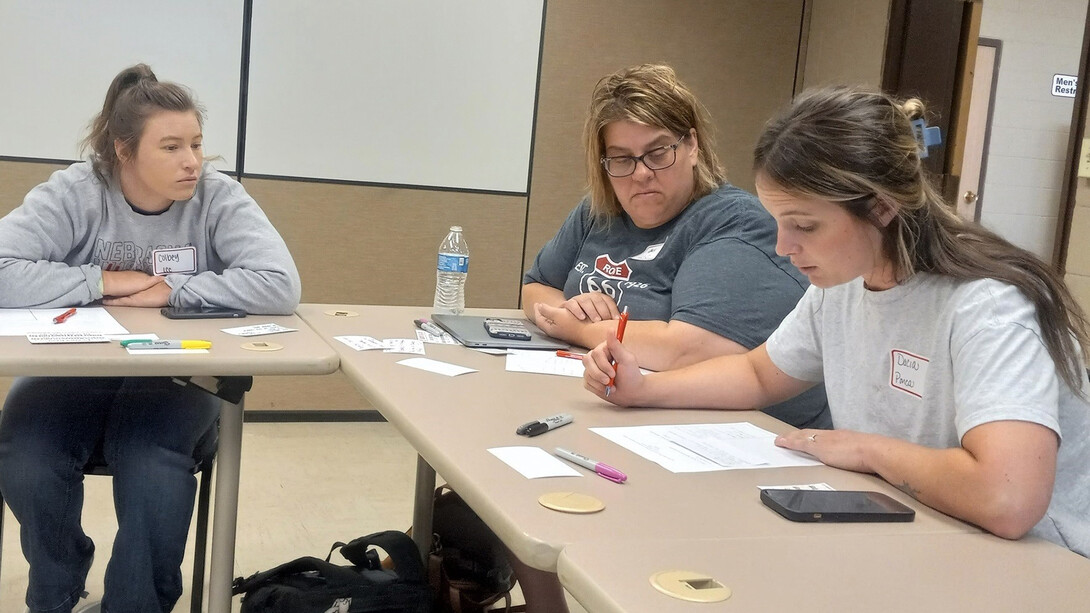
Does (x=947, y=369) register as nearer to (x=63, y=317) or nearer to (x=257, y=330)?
(x=257, y=330)

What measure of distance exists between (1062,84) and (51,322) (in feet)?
18.2

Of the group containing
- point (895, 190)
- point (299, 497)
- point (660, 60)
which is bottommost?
point (299, 497)

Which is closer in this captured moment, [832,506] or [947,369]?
[832,506]

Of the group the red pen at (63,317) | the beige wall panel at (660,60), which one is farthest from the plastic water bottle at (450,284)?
the beige wall panel at (660,60)

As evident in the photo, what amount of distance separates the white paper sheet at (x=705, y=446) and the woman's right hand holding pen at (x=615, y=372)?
4.0 inches

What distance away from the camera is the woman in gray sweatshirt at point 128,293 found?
1.81 m

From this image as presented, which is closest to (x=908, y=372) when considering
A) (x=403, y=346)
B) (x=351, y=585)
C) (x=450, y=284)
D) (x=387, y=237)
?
(x=403, y=346)

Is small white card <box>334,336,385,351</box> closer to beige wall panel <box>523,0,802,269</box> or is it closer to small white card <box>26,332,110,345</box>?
small white card <box>26,332,110,345</box>

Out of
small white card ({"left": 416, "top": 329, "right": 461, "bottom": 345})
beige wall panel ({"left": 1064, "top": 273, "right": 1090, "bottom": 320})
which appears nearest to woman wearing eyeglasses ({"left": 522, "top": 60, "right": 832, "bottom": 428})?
small white card ({"left": 416, "top": 329, "right": 461, "bottom": 345})

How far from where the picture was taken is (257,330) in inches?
74.9

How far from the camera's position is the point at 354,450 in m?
3.55

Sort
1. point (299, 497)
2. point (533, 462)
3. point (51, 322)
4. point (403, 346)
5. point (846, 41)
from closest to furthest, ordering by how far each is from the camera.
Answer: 1. point (533, 462)
2. point (51, 322)
3. point (403, 346)
4. point (299, 497)
5. point (846, 41)

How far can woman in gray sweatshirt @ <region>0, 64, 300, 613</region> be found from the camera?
1814 millimetres

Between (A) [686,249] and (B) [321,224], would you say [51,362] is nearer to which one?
(A) [686,249]
